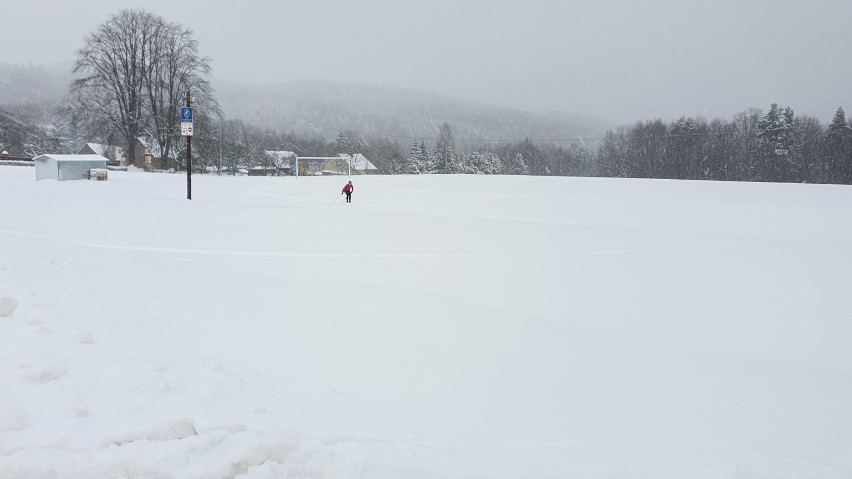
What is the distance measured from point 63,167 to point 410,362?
38551mm

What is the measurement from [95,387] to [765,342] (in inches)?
275

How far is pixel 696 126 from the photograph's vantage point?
80375 mm

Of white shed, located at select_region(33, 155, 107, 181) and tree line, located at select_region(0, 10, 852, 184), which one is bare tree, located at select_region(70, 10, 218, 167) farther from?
white shed, located at select_region(33, 155, 107, 181)

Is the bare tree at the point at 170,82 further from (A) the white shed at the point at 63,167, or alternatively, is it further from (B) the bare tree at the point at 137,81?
(A) the white shed at the point at 63,167

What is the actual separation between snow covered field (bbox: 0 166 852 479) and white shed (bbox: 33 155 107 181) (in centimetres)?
2659

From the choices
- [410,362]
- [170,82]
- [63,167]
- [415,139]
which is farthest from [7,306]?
[415,139]

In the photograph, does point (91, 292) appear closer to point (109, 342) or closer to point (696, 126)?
point (109, 342)

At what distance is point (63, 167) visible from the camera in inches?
1355

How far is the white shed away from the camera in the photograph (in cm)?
3431

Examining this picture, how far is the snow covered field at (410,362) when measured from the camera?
311 cm

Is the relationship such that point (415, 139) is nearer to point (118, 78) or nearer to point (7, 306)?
point (118, 78)

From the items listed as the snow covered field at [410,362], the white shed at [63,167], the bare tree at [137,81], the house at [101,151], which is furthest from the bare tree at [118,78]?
the snow covered field at [410,362]

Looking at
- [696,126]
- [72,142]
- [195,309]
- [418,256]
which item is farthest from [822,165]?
[72,142]

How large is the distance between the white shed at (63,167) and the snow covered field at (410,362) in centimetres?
2659
